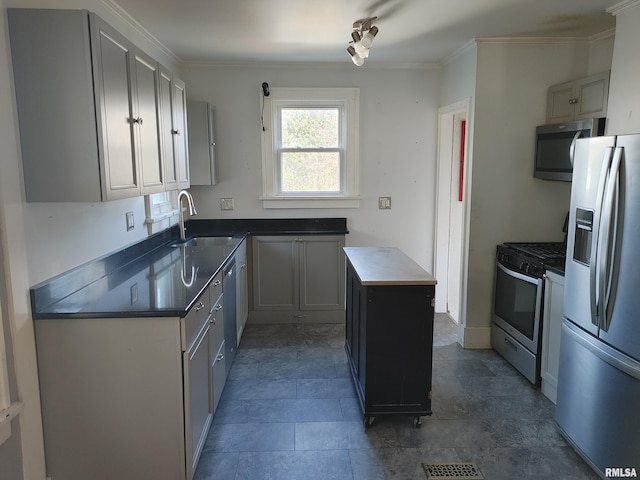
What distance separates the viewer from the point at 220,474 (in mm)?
2262

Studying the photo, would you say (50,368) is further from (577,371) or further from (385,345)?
(577,371)

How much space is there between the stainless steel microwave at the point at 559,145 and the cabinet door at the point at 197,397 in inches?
99.7

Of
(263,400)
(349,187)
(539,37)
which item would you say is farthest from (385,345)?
(539,37)

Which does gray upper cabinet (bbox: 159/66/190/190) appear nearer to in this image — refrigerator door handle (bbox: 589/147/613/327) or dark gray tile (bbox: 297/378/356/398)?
dark gray tile (bbox: 297/378/356/398)

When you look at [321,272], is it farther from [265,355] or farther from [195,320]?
[195,320]

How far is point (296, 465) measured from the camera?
233 centimetres

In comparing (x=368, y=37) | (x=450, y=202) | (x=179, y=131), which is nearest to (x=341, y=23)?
(x=368, y=37)

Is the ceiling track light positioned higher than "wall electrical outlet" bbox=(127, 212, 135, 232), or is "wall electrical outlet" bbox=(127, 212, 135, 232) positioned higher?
the ceiling track light

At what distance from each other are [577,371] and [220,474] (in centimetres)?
187

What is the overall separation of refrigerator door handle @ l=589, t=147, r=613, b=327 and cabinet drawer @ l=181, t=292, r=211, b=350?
1.89 metres

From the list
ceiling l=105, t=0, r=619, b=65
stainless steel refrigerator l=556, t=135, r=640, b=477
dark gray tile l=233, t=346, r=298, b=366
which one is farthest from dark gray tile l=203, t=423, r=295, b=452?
ceiling l=105, t=0, r=619, b=65

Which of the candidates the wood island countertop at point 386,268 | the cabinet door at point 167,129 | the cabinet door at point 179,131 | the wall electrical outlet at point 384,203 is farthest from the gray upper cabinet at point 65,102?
the wall electrical outlet at point 384,203

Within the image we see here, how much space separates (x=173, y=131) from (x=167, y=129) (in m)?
0.14

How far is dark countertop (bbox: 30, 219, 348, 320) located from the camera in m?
1.95
